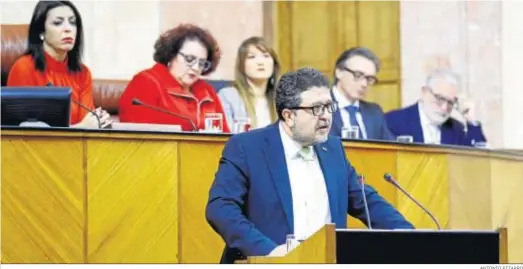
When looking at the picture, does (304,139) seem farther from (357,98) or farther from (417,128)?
(417,128)

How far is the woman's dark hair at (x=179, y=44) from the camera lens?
1052 cm

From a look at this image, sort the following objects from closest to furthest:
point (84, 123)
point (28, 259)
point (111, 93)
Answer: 1. point (28, 259)
2. point (84, 123)
3. point (111, 93)

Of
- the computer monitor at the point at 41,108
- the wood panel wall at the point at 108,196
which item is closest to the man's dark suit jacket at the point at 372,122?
the wood panel wall at the point at 108,196

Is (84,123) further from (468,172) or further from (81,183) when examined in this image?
(468,172)

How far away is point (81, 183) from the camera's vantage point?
29.0 feet

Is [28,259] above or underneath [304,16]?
underneath

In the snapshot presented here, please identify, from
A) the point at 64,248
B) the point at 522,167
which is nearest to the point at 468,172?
the point at 522,167

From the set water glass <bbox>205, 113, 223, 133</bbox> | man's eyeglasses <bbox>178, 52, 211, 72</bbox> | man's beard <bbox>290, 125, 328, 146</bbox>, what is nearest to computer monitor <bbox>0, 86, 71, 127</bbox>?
water glass <bbox>205, 113, 223, 133</bbox>

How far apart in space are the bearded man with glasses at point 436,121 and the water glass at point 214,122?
1445 millimetres

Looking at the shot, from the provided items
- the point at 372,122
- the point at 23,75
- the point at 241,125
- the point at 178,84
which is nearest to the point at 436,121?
the point at 372,122

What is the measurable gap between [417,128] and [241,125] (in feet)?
4.89

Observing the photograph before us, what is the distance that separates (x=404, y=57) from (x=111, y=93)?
3.07 metres

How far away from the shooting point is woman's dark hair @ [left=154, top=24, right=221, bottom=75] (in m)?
10.5

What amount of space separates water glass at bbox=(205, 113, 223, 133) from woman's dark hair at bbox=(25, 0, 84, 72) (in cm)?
79
